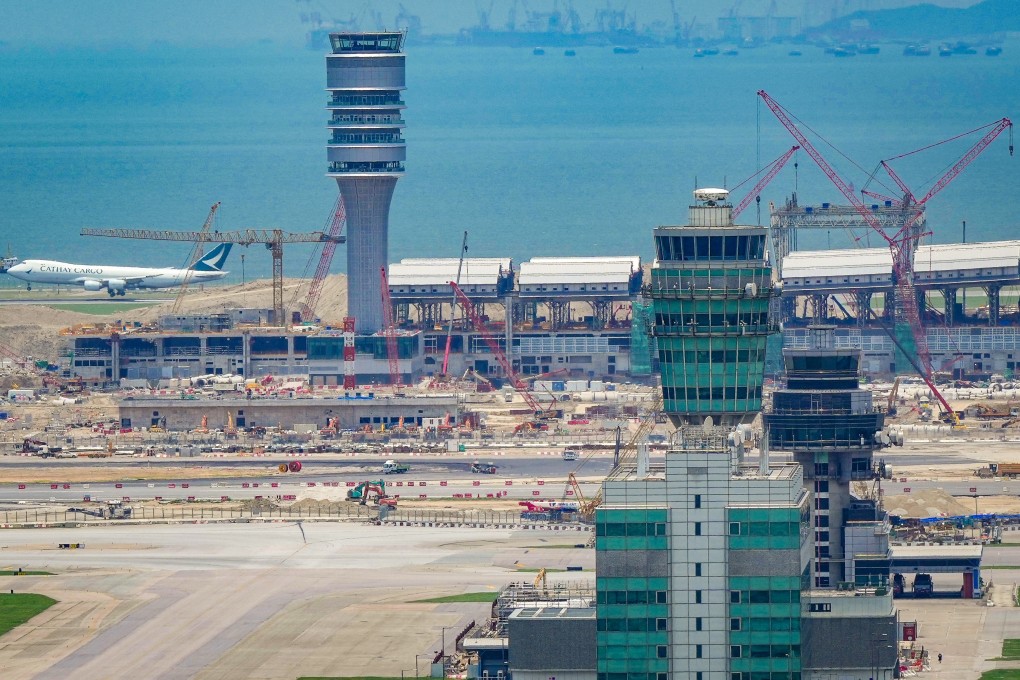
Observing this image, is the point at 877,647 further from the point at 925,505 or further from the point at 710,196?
the point at 925,505

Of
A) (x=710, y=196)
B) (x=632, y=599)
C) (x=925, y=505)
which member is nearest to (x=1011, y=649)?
(x=710, y=196)

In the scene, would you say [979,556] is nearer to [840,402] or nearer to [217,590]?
[840,402]

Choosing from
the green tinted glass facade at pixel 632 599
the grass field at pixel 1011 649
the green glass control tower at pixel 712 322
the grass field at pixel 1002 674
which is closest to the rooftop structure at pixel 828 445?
the grass field at pixel 1011 649

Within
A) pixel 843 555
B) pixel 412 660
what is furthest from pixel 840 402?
pixel 412 660

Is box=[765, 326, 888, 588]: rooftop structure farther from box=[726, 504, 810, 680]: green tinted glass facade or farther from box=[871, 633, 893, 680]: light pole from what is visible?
box=[726, 504, 810, 680]: green tinted glass facade

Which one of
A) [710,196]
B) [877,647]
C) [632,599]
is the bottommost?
[877,647]
